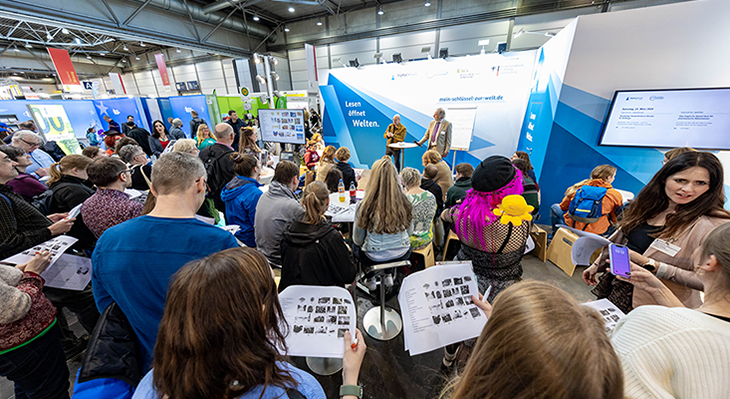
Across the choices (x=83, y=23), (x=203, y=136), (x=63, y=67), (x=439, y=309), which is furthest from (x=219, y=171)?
(x=63, y=67)

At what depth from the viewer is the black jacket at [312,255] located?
153 centimetres

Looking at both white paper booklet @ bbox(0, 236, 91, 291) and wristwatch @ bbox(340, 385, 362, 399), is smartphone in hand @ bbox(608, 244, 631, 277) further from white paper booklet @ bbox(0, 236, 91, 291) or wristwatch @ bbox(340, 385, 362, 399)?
white paper booklet @ bbox(0, 236, 91, 291)

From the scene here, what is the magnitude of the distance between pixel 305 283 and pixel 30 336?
136 cm

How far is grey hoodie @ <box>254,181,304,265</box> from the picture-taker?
6.24 feet

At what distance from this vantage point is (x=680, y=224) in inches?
55.7

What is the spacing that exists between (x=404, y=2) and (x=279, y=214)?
34.9 ft

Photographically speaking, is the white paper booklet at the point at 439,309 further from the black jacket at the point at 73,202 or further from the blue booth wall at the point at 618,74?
the blue booth wall at the point at 618,74

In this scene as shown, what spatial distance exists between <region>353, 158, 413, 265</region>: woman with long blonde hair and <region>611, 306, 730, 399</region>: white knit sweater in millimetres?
1255

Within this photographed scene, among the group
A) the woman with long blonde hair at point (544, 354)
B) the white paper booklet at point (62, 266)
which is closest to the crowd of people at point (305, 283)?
the woman with long blonde hair at point (544, 354)

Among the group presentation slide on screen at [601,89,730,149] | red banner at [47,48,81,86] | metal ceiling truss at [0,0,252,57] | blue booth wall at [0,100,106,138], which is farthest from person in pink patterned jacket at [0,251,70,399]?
red banner at [47,48,81,86]

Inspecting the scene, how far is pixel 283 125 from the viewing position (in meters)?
4.95

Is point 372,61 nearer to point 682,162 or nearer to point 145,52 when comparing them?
point 682,162

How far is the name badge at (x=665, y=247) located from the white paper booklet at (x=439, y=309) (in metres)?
1.09

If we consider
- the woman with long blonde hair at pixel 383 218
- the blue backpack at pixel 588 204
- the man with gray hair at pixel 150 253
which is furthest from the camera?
the blue backpack at pixel 588 204
